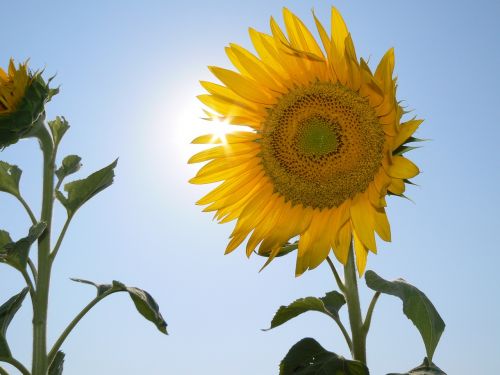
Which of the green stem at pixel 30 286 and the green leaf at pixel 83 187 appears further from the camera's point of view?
the green leaf at pixel 83 187

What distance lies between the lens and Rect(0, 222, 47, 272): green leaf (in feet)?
9.93

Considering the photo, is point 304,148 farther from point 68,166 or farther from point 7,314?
point 7,314

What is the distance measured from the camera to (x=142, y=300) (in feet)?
10.3

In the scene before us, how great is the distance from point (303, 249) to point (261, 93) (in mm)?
842

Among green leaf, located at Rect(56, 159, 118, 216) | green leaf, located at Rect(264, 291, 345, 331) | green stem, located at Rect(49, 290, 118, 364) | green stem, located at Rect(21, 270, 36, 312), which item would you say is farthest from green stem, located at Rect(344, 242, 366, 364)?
green stem, located at Rect(21, 270, 36, 312)

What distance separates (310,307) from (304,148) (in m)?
0.83

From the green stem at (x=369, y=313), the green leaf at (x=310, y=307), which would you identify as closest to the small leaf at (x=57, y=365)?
the green leaf at (x=310, y=307)

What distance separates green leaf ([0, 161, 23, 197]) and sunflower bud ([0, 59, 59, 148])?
412 millimetres

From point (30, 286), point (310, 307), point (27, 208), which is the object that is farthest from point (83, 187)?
point (310, 307)

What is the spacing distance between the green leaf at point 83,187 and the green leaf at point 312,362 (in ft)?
5.02

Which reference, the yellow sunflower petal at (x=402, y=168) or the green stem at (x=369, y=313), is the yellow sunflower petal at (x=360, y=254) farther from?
the yellow sunflower petal at (x=402, y=168)

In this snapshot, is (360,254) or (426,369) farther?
(360,254)

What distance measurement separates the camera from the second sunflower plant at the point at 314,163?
254 centimetres

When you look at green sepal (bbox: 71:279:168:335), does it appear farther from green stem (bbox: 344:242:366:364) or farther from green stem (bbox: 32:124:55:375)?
green stem (bbox: 344:242:366:364)
